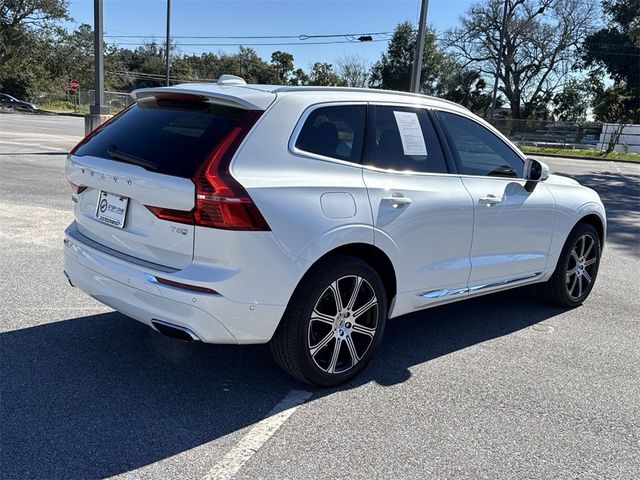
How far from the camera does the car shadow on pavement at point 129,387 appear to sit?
9.82 feet

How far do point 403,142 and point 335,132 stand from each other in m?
0.60

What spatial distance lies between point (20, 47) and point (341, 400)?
58971 mm

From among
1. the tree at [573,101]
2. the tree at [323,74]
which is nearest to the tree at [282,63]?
the tree at [323,74]

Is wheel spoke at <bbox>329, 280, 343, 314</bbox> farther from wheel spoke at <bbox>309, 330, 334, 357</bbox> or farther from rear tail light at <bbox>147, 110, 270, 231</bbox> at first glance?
rear tail light at <bbox>147, 110, 270, 231</bbox>

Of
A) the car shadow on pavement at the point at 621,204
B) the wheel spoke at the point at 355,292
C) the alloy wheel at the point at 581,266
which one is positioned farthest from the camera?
the car shadow on pavement at the point at 621,204

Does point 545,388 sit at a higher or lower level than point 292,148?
lower

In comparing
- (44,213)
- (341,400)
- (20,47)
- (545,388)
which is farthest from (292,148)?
(20,47)

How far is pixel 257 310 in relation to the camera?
331 centimetres

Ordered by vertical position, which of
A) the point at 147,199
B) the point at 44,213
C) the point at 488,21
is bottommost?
the point at 44,213

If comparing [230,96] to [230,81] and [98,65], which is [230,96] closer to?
[230,81]

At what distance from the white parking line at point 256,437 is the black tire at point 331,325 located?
15cm

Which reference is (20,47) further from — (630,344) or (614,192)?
(630,344)

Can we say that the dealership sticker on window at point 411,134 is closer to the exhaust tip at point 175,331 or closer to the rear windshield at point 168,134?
the rear windshield at point 168,134

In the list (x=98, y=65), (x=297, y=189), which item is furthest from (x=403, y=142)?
(x=98, y=65)
